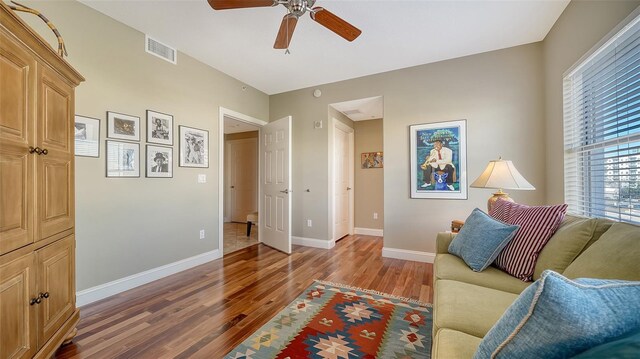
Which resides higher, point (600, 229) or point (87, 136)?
point (87, 136)

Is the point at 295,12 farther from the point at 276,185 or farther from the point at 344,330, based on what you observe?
the point at 276,185

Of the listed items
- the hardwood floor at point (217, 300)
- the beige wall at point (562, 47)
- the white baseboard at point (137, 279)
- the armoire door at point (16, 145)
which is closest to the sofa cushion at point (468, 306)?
the hardwood floor at point (217, 300)

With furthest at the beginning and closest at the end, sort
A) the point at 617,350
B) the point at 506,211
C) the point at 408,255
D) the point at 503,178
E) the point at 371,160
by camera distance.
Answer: the point at 371,160 < the point at 408,255 < the point at 503,178 < the point at 506,211 < the point at 617,350

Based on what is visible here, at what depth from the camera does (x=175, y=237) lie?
9.45 ft

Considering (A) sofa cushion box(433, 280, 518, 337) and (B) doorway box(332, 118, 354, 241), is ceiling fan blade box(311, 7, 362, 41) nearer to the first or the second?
(A) sofa cushion box(433, 280, 518, 337)

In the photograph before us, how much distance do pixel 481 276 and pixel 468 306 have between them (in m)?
0.46

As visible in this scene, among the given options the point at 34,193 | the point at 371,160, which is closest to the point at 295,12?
the point at 34,193

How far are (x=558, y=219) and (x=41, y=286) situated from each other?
295 cm

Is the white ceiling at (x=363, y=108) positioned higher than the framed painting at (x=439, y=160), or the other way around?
the white ceiling at (x=363, y=108)

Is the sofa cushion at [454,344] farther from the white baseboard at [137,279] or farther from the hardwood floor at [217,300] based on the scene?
the white baseboard at [137,279]

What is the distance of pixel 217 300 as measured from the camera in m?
2.20

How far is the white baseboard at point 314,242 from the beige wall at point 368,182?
110 cm

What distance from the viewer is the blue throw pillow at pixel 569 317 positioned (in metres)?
0.52

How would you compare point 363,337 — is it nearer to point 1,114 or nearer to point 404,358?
point 404,358
